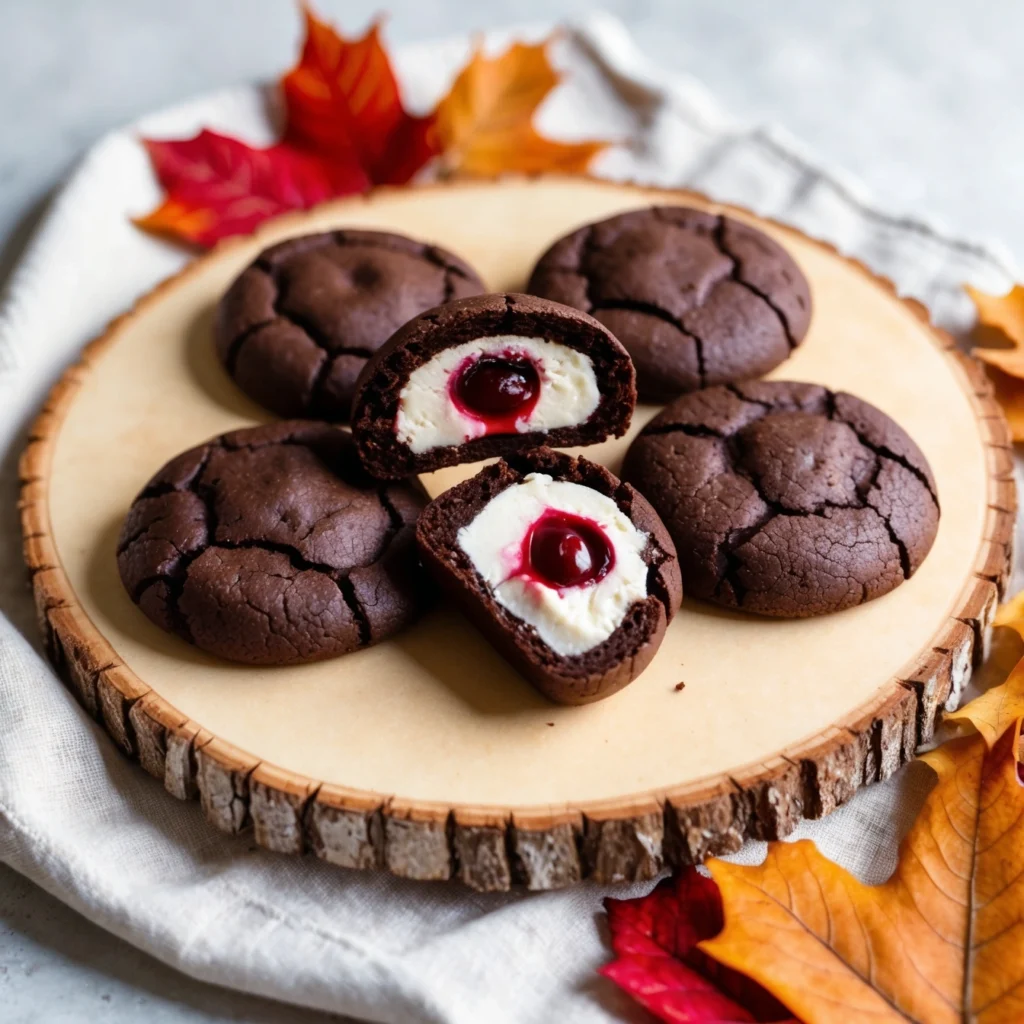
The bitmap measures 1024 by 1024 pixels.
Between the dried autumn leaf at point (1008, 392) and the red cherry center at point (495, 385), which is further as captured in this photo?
the dried autumn leaf at point (1008, 392)

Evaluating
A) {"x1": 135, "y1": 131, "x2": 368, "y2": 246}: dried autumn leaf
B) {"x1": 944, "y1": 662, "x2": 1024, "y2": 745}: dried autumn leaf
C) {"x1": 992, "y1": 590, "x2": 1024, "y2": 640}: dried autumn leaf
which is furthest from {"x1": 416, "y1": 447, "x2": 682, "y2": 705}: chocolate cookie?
{"x1": 135, "y1": 131, "x2": 368, "y2": 246}: dried autumn leaf

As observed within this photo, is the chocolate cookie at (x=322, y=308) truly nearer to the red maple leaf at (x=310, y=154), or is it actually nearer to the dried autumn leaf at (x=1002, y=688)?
the red maple leaf at (x=310, y=154)

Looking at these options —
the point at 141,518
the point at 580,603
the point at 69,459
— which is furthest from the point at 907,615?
the point at 69,459

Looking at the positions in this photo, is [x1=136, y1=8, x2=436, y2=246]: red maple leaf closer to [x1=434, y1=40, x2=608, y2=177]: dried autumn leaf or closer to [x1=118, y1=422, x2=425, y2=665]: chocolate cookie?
[x1=434, y1=40, x2=608, y2=177]: dried autumn leaf

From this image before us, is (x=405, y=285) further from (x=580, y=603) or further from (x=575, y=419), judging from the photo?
(x=580, y=603)

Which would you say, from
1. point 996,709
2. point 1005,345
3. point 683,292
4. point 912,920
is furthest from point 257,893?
point 1005,345

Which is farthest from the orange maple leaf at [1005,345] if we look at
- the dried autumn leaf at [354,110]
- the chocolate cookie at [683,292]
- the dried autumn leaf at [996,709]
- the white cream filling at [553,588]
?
the dried autumn leaf at [354,110]
